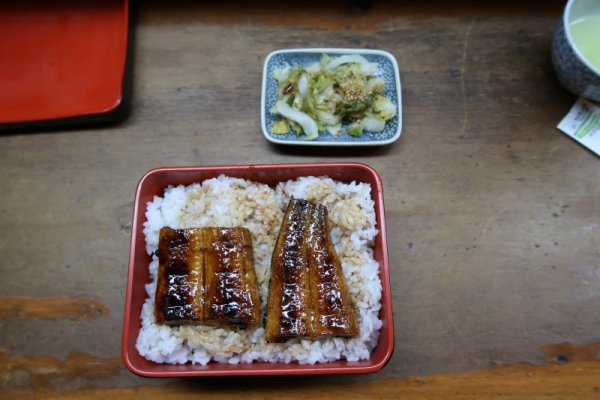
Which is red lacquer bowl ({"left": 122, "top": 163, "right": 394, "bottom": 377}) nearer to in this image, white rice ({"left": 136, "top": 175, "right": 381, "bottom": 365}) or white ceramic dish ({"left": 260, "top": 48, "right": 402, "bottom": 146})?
white rice ({"left": 136, "top": 175, "right": 381, "bottom": 365})

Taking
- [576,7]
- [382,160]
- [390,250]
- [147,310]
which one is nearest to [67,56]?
[147,310]

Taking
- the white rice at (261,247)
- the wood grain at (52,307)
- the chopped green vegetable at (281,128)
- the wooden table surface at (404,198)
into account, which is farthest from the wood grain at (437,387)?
the chopped green vegetable at (281,128)

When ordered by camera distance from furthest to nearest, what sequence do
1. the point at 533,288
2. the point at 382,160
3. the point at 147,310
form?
1. the point at 382,160
2. the point at 533,288
3. the point at 147,310

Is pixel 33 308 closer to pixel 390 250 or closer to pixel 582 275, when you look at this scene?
pixel 390 250

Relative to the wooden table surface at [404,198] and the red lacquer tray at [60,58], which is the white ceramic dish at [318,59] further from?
the red lacquer tray at [60,58]

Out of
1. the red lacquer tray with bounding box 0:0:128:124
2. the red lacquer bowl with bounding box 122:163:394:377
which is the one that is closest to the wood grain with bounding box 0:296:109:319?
the red lacquer bowl with bounding box 122:163:394:377

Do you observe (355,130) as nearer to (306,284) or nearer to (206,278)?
(306,284)
